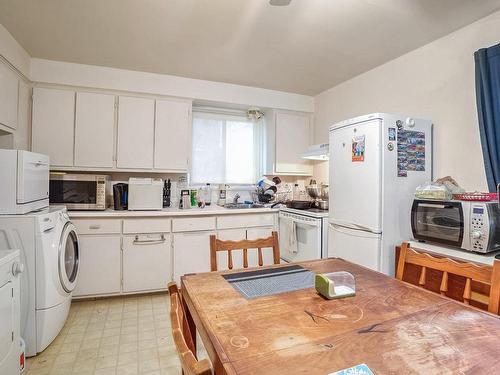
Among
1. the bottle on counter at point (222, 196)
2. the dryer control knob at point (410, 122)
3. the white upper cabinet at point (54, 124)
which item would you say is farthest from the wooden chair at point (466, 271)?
the white upper cabinet at point (54, 124)

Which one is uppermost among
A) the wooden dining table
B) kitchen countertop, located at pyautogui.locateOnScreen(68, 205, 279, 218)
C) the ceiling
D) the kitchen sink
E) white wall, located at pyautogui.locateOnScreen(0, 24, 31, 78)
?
the ceiling

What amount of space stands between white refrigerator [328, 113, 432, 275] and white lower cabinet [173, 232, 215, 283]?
4.82 ft

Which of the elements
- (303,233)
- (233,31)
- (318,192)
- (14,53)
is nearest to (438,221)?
(303,233)

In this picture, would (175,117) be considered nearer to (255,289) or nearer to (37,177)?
(37,177)

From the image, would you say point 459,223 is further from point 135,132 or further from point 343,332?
point 135,132

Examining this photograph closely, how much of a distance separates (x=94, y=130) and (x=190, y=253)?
1671 mm

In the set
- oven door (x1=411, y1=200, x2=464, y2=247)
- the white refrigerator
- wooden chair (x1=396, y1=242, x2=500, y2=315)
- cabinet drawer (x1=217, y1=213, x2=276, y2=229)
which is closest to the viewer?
wooden chair (x1=396, y1=242, x2=500, y2=315)

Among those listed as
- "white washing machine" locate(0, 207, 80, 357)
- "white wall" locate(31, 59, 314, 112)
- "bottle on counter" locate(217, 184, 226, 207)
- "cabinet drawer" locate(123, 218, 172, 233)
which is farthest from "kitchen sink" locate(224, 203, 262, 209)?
"white washing machine" locate(0, 207, 80, 357)

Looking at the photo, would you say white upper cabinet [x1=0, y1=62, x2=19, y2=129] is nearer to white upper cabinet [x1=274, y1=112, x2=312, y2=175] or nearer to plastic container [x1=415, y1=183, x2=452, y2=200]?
white upper cabinet [x1=274, y1=112, x2=312, y2=175]

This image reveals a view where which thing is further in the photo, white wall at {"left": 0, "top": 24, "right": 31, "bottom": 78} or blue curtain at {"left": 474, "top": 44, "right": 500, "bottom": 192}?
white wall at {"left": 0, "top": 24, "right": 31, "bottom": 78}

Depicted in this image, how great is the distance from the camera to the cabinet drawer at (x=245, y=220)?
313 cm

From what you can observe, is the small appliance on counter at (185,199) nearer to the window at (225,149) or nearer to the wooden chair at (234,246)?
the window at (225,149)

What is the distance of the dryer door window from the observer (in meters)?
2.15

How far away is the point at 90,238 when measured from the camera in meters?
2.70
